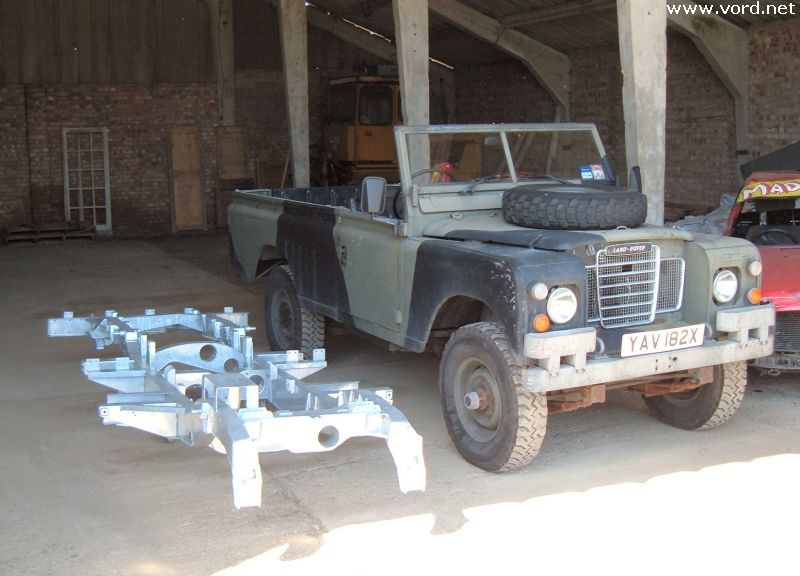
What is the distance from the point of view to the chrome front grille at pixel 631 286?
5136 millimetres

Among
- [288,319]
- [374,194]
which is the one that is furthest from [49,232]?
[374,194]

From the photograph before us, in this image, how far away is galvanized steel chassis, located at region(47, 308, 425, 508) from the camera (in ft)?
13.3

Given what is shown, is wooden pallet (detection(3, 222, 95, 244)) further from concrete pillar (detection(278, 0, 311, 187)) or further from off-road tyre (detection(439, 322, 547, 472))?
off-road tyre (detection(439, 322, 547, 472))

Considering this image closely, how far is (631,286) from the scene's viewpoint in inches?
207

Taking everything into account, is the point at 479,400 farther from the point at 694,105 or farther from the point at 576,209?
the point at 694,105

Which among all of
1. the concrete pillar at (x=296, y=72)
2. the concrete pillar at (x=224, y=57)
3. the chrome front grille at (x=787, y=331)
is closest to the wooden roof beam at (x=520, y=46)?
the concrete pillar at (x=296, y=72)

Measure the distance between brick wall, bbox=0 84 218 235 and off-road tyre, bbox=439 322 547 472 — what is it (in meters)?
14.0

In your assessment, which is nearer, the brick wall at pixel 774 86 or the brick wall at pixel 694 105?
the brick wall at pixel 774 86

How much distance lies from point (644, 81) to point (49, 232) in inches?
461

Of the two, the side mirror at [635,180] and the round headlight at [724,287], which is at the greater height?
the side mirror at [635,180]

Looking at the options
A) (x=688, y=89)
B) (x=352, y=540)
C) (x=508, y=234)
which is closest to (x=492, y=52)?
(x=688, y=89)

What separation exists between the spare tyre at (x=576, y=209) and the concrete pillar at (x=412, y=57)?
5444 mm

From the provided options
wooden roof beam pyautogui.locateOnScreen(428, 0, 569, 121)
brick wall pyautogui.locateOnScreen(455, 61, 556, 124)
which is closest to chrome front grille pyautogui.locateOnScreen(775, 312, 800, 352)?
wooden roof beam pyautogui.locateOnScreen(428, 0, 569, 121)

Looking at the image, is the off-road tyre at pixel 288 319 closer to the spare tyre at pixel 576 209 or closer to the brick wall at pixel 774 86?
the spare tyre at pixel 576 209
